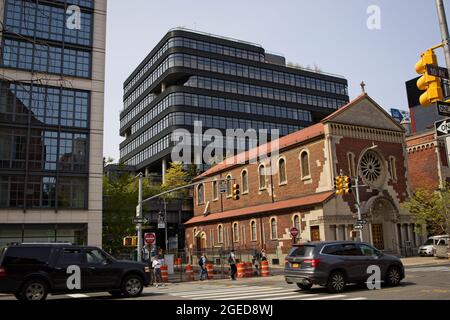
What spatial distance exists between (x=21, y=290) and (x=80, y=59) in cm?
2542

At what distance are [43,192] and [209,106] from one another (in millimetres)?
48341

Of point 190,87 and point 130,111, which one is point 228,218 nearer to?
point 190,87

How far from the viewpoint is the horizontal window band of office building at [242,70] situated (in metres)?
78.6

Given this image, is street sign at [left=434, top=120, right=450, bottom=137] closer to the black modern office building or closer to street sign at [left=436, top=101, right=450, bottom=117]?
street sign at [left=436, top=101, right=450, bottom=117]

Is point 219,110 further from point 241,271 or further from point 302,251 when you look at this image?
point 302,251

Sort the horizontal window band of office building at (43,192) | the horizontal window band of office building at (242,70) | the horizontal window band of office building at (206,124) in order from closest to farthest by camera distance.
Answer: the horizontal window band of office building at (43,192) → the horizontal window band of office building at (206,124) → the horizontal window band of office building at (242,70)

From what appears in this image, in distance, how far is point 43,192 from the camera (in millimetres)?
32844

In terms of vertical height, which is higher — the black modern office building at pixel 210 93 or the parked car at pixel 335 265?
the black modern office building at pixel 210 93

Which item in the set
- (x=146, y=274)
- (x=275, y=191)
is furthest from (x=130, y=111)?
(x=146, y=274)

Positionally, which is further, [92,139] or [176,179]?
[176,179]

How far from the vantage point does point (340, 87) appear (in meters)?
98.5

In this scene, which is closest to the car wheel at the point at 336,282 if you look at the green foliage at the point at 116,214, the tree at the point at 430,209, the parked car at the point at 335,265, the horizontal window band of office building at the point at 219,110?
the parked car at the point at 335,265

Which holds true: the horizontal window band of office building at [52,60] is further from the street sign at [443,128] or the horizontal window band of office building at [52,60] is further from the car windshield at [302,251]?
the street sign at [443,128]

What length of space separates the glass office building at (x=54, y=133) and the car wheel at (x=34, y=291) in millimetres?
19043
